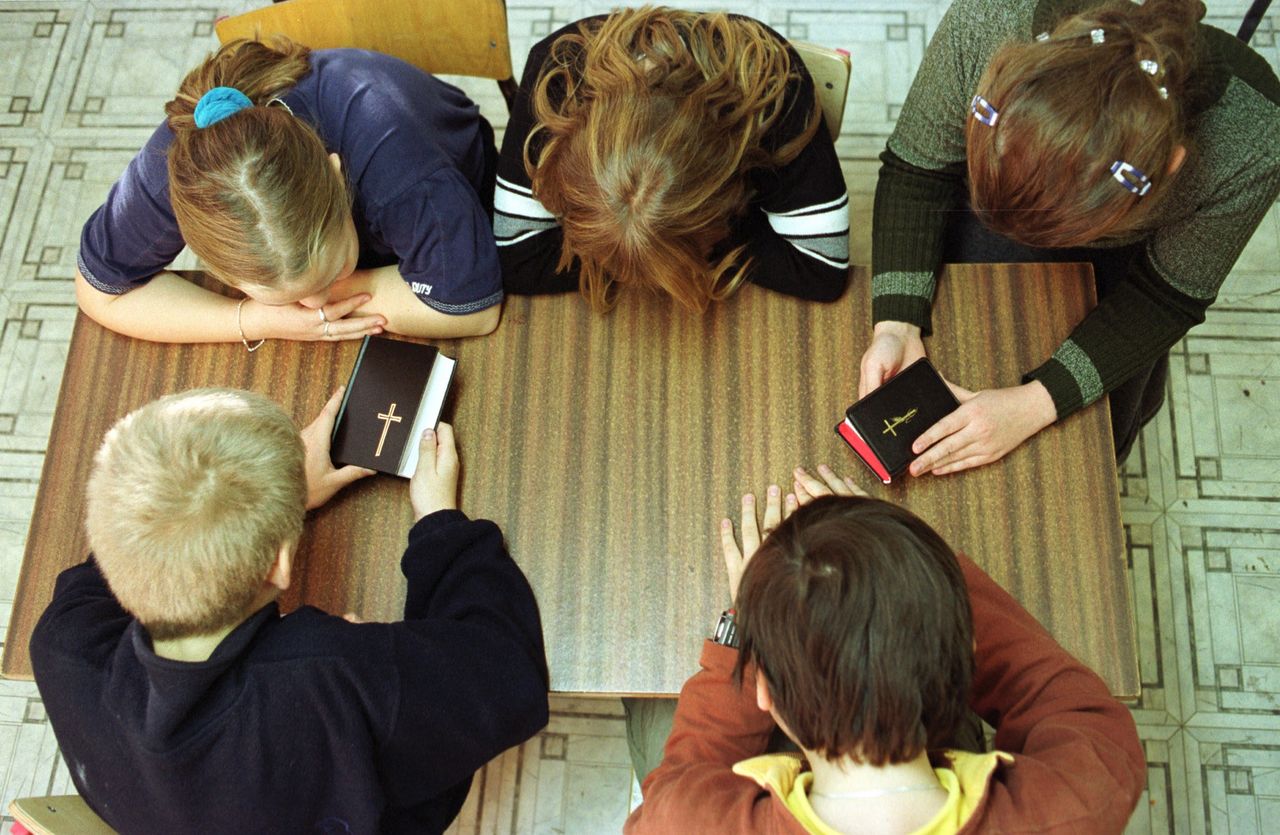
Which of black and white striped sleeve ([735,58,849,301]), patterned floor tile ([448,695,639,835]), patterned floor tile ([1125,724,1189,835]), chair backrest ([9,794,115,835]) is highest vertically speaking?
black and white striped sleeve ([735,58,849,301])

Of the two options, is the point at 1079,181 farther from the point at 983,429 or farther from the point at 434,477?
the point at 434,477

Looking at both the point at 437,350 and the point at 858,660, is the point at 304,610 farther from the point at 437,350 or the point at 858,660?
the point at 858,660

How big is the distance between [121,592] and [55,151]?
1867mm

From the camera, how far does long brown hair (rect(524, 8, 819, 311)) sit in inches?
46.8

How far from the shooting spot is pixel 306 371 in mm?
1415

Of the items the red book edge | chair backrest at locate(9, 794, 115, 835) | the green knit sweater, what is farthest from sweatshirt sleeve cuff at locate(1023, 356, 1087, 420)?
chair backrest at locate(9, 794, 115, 835)

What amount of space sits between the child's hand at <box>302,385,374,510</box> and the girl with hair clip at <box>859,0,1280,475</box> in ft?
2.42

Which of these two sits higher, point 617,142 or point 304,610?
point 617,142

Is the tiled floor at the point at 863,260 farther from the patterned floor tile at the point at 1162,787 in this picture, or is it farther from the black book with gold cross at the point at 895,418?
the black book with gold cross at the point at 895,418

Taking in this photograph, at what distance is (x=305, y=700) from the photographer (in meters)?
1.12

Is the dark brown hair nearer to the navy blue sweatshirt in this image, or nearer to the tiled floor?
the navy blue sweatshirt

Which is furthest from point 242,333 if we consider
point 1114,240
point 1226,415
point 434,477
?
point 1226,415

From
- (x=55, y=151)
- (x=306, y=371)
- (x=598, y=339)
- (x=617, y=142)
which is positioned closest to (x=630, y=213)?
(x=617, y=142)

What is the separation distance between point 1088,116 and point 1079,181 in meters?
0.07
